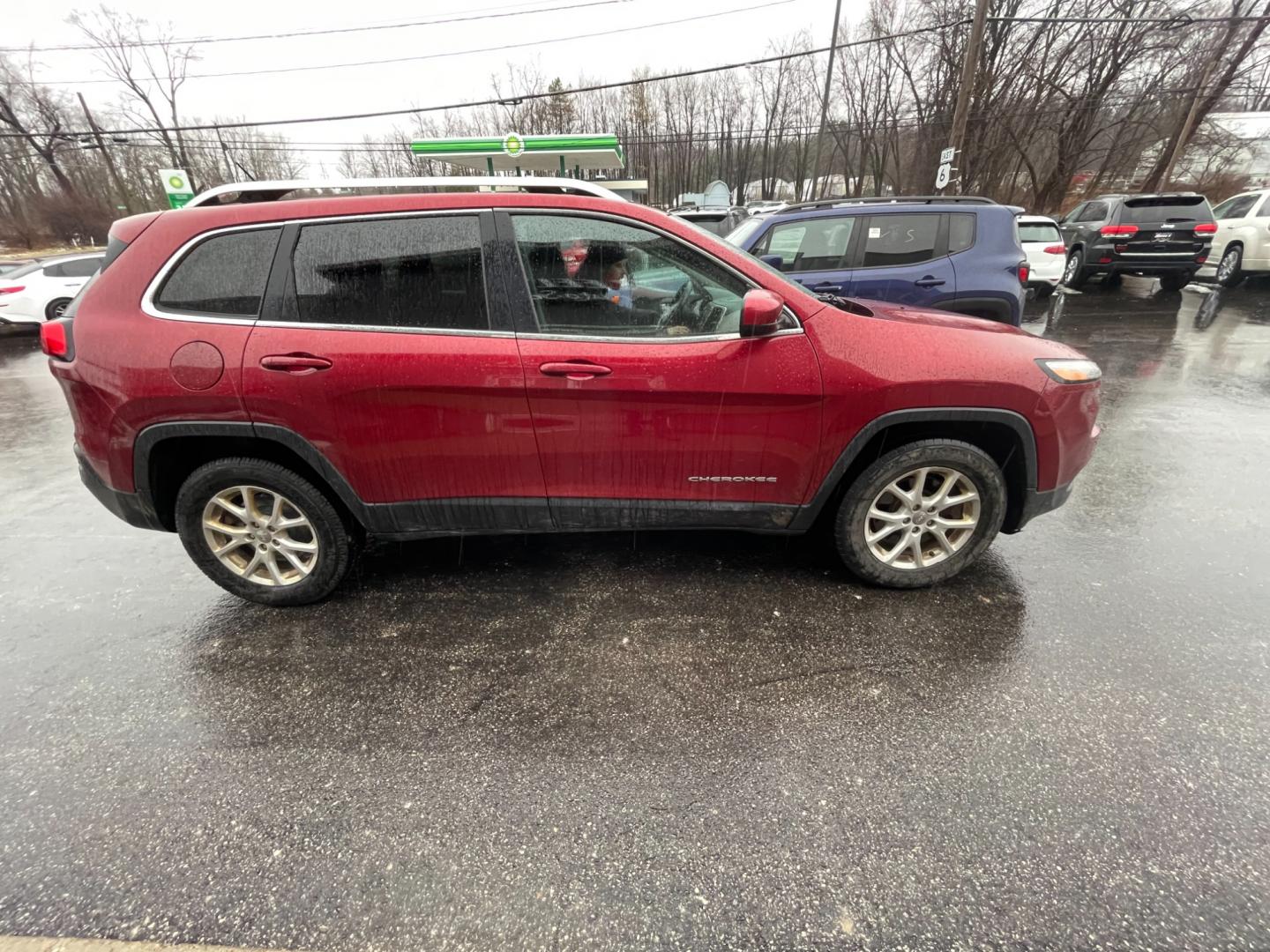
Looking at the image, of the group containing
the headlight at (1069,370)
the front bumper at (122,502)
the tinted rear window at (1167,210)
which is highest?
the headlight at (1069,370)

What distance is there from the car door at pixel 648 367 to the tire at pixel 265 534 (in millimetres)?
1083

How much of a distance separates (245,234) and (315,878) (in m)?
2.42

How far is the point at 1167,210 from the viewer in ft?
34.6

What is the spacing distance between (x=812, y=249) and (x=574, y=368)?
4453 millimetres

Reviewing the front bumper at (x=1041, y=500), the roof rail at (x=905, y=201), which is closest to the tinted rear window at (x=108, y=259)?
the front bumper at (x=1041, y=500)

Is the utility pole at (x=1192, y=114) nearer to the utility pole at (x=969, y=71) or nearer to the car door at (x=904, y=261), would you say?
the utility pole at (x=969, y=71)

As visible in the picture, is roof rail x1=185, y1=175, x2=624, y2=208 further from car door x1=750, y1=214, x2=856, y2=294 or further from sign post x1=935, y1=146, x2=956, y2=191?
sign post x1=935, y1=146, x2=956, y2=191

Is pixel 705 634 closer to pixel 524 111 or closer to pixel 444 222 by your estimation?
pixel 444 222

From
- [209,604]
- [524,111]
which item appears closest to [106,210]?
[524,111]

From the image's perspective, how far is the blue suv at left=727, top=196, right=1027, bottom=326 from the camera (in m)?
5.48

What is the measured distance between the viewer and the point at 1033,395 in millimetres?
2609

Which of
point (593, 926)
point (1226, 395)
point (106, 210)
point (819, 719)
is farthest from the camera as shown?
point (106, 210)

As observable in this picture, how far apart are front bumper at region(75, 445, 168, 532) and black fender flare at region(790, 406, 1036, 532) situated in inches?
119

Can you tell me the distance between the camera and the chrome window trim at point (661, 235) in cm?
250
